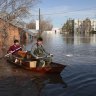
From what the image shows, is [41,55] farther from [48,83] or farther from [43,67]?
[48,83]

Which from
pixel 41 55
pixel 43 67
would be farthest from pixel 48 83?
pixel 41 55

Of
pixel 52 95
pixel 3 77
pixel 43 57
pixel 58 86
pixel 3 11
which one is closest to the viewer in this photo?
pixel 52 95

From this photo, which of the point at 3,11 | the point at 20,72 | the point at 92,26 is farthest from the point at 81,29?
the point at 20,72

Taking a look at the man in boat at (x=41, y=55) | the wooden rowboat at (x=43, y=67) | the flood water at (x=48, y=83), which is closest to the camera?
the flood water at (x=48, y=83)

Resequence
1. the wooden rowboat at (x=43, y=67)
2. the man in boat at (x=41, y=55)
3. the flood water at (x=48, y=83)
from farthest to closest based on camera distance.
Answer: the man in boat at (x=41, y=55) < the wooden rowboat at (x=43, y=67) < the flood water at (x=48, y=83)

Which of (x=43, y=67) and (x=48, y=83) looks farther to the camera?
(x=43, y=67)

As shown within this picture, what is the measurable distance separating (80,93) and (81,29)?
185854 millimetres

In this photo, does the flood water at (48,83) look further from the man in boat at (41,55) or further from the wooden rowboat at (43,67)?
the man in boat at (41,55)

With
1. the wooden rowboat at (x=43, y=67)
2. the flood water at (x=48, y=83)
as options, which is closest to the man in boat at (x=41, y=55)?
the wooden rowboat at (x=43, y=67)

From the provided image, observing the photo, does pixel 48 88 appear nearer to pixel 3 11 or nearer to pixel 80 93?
pixel 80 93

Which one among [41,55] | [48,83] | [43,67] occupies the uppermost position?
[41,55]

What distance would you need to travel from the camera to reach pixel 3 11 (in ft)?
124

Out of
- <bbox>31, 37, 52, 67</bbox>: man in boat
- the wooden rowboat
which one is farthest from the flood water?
<bbox>31, 37, 52, 67</bbox>: man in boat

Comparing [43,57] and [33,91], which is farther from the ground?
[43,57]
